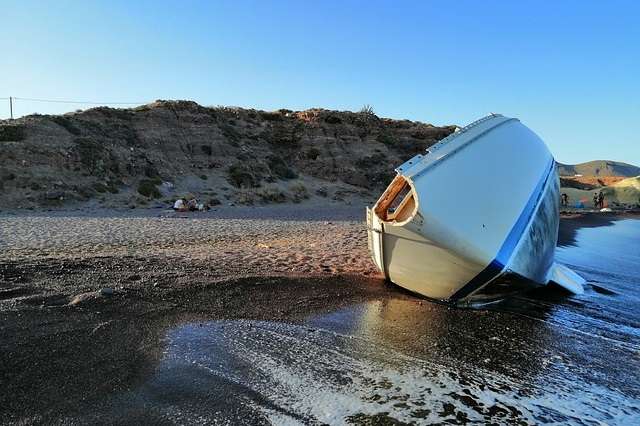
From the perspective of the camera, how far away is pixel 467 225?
643 cm

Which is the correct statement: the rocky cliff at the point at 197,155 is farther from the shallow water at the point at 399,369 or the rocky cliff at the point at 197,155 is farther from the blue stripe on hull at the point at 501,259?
the blue stripe on hull at the point at 501,259

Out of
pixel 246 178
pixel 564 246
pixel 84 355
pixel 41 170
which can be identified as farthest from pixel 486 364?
pixel 246 178

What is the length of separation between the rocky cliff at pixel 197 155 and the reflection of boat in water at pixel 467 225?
15399mm

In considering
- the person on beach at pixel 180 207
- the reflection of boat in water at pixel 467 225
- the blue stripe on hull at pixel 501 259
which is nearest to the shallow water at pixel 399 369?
the blue stripe on hull at pixel 501 259

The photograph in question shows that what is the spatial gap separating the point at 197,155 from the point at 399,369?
87.7 ft

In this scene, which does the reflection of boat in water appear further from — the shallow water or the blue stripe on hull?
the shallow water

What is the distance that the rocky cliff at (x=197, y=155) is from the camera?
20578mm

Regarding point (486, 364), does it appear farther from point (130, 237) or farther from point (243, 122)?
point (243, 122)

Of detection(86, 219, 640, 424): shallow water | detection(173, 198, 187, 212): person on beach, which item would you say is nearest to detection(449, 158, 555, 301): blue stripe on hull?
detection(86, 219, 640, 424): shallow water

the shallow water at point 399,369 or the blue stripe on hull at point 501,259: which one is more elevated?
the blue stripe on hull at point 501,259

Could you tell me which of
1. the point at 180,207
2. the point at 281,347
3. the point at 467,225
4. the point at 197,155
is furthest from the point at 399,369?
the point at 197,155

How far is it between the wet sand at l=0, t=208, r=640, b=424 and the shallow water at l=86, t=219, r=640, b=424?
19mm

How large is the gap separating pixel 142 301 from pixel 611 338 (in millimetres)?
5989

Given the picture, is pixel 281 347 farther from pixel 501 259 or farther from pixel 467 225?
pixel 501 259
